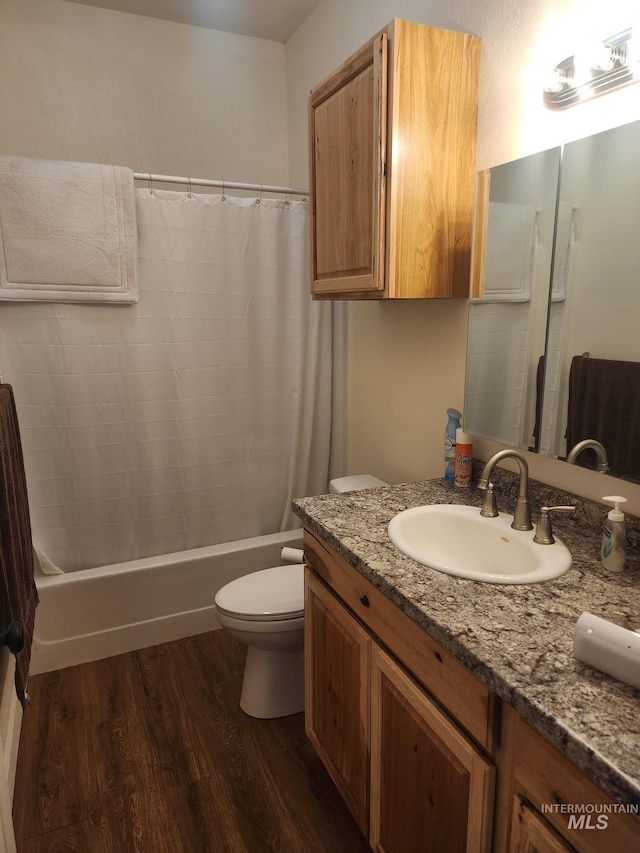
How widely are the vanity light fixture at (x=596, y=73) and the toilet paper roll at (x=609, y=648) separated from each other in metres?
1.07

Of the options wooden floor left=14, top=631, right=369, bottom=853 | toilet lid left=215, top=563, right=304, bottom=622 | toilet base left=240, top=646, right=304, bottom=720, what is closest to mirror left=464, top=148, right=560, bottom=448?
toilet lid left=215, top=563, right=304, bottom=622

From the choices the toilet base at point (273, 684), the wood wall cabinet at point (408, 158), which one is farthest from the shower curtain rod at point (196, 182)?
the toilet base at point (273, 684)

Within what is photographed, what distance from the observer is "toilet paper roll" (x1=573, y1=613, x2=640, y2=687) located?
77 centimetres

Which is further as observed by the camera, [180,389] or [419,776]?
[180,389]

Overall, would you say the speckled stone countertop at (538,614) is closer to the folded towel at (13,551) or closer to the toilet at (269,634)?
the toilet at (269,634)

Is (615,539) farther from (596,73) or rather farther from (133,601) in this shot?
(133,601)

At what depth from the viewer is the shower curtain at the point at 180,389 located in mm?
2176

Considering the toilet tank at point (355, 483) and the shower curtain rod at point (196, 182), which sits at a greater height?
the shower curtain rod at point (196, 182)

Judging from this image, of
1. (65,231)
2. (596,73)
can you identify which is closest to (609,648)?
(596,73)

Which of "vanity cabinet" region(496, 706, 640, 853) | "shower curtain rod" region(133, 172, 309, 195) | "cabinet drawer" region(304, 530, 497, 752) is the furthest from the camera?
"shower curtain rod" region(133, 172, 309, 195)

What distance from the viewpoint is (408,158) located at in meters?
1.48

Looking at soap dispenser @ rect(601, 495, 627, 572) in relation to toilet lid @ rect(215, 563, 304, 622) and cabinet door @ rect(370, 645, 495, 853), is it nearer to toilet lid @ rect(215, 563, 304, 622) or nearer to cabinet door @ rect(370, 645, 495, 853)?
cabinet door @ rect(370, 645, 495, 853)

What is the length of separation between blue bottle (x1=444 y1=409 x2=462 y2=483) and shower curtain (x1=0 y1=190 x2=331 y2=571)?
0.94m

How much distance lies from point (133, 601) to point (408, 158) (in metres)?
1.96
